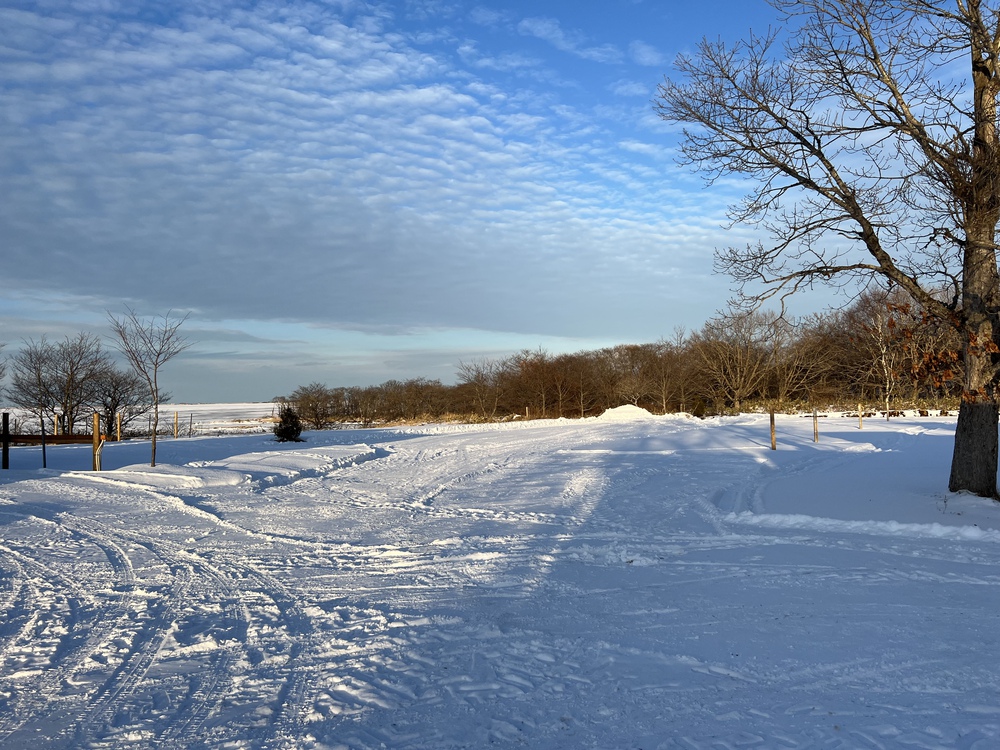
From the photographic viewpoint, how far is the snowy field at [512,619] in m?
4.14

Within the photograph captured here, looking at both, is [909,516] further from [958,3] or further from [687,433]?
[687,433]

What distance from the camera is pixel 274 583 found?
24.5ft

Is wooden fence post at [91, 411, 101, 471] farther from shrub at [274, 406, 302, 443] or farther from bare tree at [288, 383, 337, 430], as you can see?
bare tree at [288, 383, 337, 430]

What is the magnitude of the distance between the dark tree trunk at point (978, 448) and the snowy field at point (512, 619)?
434 mm

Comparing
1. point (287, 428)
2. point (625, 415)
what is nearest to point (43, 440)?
point (287, 428)

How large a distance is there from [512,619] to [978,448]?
7.93 m

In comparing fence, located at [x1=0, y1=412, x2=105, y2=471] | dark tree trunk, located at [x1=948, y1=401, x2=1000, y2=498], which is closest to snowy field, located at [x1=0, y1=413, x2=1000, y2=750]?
dark tree trunk, located at [x1=948, y1=401, x2=1000, y2=498]

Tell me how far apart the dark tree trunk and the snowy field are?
43 cm

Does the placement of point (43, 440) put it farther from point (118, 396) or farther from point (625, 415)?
point (625, 415)

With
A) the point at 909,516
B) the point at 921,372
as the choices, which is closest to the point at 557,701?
the point at 909,516

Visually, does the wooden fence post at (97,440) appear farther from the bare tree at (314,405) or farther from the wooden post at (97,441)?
the bare tree at (314,405)

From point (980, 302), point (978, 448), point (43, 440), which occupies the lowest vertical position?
point (43, 440)

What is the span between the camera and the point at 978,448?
33.5 feet

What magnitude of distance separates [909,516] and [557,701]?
7.37 m
